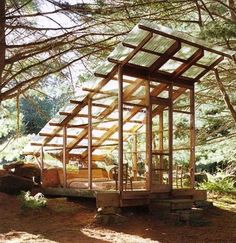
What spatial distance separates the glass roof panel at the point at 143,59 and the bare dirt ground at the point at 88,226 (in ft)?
9.85

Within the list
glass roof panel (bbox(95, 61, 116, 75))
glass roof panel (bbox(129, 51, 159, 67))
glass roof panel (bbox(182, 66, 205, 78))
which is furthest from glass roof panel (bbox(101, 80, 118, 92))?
glass roof panel (bbox(182, 66, 205, 78))

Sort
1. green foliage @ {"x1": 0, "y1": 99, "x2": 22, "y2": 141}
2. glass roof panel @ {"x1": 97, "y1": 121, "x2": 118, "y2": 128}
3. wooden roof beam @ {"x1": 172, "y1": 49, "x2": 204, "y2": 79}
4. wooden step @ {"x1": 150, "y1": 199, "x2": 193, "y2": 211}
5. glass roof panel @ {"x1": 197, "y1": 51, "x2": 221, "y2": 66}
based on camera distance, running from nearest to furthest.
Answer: wooden step @ {"x1": 150, "y1": 199, "x2": 193, "y2": 211} < wooden roof beam @ {"x1": 172, "y1": 49, "x2": 204, "y2": 79} < glass roof panel @ {"x1": 197, "y1": 51, "x2": 221, "y2": 66} < glass roof panel @ {"x1": 97, "y1": 121, "x2": 118, "y2": 128} < green foliage @ {"x1": 0, "y1": 99, "x2": 22, "y2": 141}

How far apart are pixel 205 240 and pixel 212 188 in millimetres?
6195

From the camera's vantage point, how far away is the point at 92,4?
7.46 metres

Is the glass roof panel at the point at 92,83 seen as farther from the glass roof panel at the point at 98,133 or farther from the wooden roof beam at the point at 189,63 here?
the glass roof panel at the point at 98,133

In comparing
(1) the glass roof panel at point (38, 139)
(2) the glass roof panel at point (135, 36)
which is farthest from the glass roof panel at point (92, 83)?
(1) the glass roof panel at point (38, 139)

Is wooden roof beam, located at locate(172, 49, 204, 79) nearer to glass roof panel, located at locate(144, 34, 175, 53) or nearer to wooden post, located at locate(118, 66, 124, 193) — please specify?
glass roof panel, located at locate(144, 34, 175, 53)

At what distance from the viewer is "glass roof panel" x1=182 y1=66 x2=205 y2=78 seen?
1005 cm

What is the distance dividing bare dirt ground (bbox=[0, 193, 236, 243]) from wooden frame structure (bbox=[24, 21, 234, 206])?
1.46 ft

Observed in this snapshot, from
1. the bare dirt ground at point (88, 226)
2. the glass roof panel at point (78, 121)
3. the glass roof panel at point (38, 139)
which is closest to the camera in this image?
the bare dirt ground at point (88, 226)

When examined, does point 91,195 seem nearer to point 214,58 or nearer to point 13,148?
point 214,58

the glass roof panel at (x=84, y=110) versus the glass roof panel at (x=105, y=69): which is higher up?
the glass roof panel at (x=105, y=69)

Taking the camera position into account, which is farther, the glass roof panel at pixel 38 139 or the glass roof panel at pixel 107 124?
the glass roof panel at pixel 38 139

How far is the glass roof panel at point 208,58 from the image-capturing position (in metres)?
9.69
